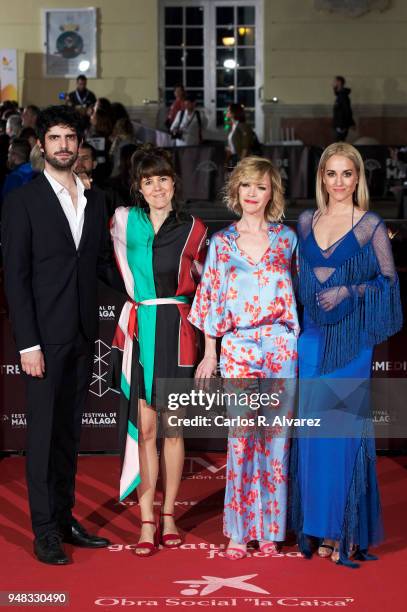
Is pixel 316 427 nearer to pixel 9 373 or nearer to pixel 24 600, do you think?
pixel 24 600

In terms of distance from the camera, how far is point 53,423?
446cm

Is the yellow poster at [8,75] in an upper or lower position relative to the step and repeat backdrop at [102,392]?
upper

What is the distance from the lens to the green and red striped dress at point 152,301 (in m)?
4.50

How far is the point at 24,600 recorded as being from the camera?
399cm

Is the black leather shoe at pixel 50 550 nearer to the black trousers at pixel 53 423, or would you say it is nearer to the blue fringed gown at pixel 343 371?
the black trousers at pixel 53 423

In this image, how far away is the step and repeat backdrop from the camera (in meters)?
6.07

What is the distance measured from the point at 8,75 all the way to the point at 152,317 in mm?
16400

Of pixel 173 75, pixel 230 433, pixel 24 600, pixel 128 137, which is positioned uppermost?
pixel 173 75

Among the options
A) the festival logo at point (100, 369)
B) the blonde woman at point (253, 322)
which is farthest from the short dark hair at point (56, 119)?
the festival logo at point (100, 369)

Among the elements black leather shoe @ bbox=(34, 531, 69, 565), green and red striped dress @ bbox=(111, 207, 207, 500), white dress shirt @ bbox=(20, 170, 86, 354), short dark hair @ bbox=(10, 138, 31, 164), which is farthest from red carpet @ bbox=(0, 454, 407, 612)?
short dark hair @ bbox=(10, 138, 31, 164)

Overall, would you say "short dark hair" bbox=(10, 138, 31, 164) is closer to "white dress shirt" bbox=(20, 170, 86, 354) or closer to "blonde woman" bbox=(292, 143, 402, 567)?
"white dress shirt" bbox=(20, 170, 86, 354)

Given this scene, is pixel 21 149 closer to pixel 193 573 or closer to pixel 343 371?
pixel 343 371

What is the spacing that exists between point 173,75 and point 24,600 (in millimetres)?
17441

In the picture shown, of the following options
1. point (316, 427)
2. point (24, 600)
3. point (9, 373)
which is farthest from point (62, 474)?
point (9, 373)
